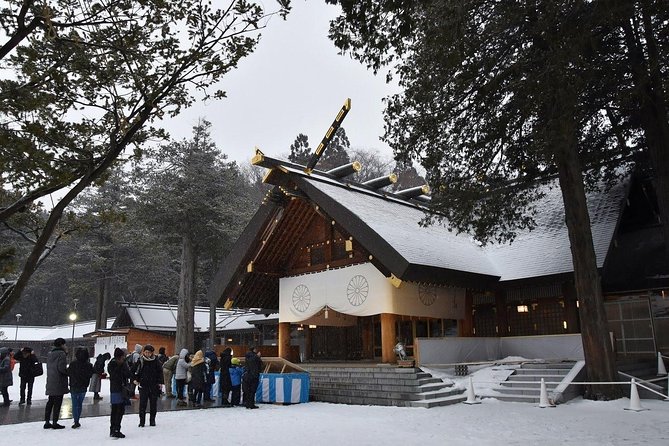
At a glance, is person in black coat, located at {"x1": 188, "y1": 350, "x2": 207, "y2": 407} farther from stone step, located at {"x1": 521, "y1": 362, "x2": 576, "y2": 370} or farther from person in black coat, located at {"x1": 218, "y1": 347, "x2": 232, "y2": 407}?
stone step, located at {"x1": 521, "y1": 362, "x2": 576, "y2": 370}

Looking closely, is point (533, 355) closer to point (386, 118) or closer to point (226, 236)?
point (386, 118)

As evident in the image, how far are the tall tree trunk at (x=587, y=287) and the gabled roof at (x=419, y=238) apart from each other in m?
2.27

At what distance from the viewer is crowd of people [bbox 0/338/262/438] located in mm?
8727

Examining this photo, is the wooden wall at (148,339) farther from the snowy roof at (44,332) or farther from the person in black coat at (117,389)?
the person in black coat at (117,389)

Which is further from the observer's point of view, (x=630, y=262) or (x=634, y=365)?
(x=630, y=262)

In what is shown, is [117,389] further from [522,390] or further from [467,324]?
[467,324]

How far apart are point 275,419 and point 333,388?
388cm

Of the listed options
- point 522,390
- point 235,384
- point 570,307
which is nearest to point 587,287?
point 522,390

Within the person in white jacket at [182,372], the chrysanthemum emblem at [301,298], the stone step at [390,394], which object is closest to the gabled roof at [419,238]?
the chrysanthemum emblem at [301,298]

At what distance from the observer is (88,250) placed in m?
35.9

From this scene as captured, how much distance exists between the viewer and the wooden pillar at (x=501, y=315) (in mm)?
16906

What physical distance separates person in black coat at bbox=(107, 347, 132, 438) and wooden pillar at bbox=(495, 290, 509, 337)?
39.4 ft

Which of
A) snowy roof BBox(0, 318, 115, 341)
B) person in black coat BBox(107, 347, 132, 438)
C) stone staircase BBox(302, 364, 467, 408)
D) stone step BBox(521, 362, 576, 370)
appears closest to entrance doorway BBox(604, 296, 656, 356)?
stone step BBox(521, 362, 576, 370)

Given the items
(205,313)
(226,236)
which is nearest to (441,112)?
(226,236)
